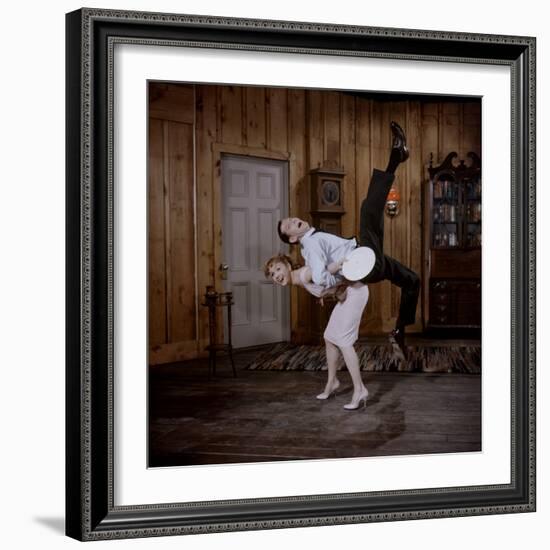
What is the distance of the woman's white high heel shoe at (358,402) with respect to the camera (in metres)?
3.32

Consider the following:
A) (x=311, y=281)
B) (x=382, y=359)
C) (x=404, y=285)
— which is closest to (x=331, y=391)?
(x=382, y=359)

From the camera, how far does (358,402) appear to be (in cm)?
333

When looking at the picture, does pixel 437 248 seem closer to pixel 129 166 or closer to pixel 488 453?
pixel 488 453

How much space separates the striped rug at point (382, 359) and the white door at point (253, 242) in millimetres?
113

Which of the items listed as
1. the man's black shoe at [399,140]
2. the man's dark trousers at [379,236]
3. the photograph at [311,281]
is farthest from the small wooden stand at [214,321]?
the man's black shoe at [399,140]

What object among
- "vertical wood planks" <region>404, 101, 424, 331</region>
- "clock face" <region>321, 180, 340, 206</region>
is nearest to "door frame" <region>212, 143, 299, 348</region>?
"clock face" <region>321, 180, 340, 206</region>

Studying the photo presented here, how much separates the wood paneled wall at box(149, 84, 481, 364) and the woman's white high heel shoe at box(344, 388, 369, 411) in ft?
A: 0.97

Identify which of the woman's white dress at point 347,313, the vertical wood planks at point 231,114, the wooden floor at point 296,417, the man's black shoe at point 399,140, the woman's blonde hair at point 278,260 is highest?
the vertical wood planks at point 231,114

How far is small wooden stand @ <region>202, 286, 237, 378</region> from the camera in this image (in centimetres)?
347

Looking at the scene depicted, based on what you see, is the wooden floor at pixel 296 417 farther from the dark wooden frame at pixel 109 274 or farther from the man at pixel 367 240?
the man at pixel 367 240

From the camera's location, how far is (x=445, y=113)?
3305 millimetres

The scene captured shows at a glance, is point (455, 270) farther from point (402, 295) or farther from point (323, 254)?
point (323, 254)

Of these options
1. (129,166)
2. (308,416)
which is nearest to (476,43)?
(129,166)

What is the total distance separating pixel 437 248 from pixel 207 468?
5.30 feet
